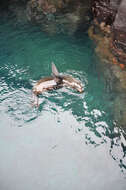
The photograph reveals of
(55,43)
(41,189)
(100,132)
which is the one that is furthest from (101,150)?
(55,43)

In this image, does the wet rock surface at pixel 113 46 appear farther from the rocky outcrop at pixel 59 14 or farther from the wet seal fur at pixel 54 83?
the wet seal fur at pixel 54 83

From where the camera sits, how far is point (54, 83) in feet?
17.7

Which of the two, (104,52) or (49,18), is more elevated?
(49,18)

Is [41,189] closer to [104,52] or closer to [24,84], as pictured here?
[24,84]

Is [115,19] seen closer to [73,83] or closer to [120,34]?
[120,34]

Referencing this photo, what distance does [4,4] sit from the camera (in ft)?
28.8

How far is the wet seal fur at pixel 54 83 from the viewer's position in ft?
17.4

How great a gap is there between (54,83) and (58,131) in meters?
1.27

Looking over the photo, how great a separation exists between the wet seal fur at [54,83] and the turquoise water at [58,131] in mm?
138

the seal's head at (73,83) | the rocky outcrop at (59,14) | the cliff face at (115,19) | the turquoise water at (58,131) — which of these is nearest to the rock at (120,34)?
the cliff face at (115,19)

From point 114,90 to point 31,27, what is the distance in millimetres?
4100

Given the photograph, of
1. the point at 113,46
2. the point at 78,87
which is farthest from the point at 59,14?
the point at 78,87

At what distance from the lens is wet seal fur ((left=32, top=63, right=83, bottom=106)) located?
531cm

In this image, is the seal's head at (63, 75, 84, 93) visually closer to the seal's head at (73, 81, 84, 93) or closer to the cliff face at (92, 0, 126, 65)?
the seal's head at (73, 81, 84, 93)
